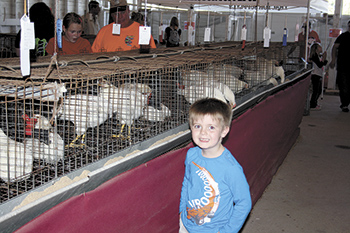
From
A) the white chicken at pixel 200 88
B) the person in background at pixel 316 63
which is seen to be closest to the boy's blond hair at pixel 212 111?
the white chicken at pixel 200 88

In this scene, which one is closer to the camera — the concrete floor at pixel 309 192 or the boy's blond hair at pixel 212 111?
the boy's blond hair at pixel 212 111

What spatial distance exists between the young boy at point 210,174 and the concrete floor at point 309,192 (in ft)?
4.10

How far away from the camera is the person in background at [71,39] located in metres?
3.56

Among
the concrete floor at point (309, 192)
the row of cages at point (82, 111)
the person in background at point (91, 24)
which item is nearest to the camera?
the row of cages at point (82, 111)

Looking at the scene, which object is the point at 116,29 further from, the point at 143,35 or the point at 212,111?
the point at 212,111

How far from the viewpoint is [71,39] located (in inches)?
146

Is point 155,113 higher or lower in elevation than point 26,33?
lower

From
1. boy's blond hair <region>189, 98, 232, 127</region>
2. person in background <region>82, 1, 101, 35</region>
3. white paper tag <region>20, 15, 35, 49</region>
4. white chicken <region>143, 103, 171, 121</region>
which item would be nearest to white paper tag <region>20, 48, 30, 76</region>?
white paper tag <region>20, 15, 35, 49</region>

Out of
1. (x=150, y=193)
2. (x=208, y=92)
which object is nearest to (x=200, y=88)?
(x=208, y=92)

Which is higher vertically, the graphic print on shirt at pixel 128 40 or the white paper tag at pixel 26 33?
the graphic print on shirt at pixel 128 40

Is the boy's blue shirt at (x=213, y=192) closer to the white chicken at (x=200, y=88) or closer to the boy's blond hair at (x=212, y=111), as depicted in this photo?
the boy's blond hair at (x=212, y=111)

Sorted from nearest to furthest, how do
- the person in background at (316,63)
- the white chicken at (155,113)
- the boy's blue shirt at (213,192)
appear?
the boy's blue shirt at (213,192) → the white chicken at (155,113) → the person in background at (316,63)

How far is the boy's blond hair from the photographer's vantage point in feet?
5.50

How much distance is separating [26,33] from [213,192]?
3.32 ft
